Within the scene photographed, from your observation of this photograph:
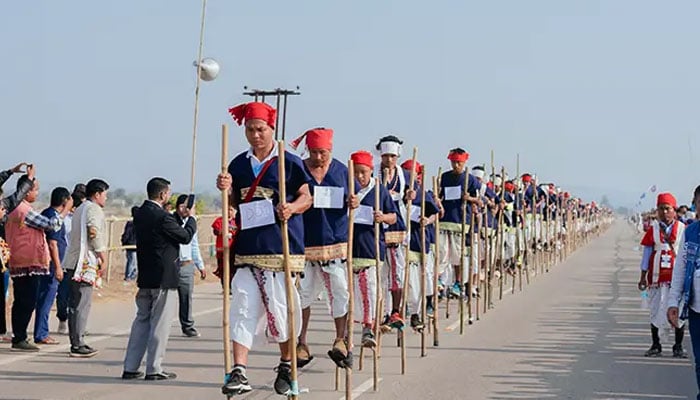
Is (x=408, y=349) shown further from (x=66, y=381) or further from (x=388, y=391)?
(x=66, y=381)

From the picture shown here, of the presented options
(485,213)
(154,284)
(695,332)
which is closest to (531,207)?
(485,213)

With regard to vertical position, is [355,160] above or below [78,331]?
above

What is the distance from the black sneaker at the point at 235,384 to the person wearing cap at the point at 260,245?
0.32 meters

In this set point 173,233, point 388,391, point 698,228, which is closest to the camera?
point 698,228

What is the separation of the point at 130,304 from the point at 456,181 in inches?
236

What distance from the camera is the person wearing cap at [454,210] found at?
16.6 meters

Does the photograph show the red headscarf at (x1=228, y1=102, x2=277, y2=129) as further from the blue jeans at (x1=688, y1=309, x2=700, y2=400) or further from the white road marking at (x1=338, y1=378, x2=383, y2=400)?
the blue jeans at (x1=688, y1=309, x2=700, y2=400)

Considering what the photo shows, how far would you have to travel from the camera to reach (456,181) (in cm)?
1680

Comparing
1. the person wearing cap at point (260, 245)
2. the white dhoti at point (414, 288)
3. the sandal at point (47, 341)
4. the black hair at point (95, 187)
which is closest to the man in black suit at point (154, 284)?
the black hair at point (95, 187)

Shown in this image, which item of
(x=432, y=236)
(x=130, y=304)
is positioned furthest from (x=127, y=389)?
(x=130, y=304)

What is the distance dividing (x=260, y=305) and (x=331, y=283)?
7.38 feet

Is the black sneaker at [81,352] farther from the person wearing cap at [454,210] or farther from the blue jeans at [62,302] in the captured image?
the person wearing cap at [454,210]

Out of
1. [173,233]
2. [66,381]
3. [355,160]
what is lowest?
[66,381]

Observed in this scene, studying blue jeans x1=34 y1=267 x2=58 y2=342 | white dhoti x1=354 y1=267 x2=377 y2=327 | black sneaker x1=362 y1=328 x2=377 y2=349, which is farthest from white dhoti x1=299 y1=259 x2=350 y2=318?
blue jeans x1=34 y1=267 x2=58 y2=342
